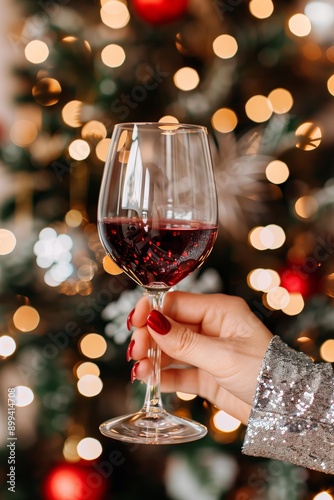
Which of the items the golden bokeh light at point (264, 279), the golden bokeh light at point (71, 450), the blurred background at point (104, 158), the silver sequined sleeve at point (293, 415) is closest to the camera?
the silver sequined sleeve at point (293, 415)

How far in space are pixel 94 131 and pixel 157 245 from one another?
36.1 inches

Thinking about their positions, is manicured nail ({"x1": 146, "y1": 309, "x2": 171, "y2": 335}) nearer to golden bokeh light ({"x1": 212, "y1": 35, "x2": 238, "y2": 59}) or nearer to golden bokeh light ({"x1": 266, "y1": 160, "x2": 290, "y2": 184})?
golden bokeh light ({"x1": 266, "y1": 160, "x2": 290, "y2": 184})

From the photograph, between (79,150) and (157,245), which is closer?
(157,245)

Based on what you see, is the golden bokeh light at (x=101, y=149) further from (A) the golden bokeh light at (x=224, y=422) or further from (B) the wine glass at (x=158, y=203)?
(B) the wine glass at (x=158, y=203)

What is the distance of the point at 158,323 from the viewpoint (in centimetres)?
95

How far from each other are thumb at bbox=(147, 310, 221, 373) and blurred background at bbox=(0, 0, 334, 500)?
644 millimetres

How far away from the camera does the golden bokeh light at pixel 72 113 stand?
1.69 meters

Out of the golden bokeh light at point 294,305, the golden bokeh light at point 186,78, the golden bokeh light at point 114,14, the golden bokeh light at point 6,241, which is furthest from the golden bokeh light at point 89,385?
the golden bokeh light at point 114,14

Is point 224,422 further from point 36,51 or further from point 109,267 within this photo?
point 36,51

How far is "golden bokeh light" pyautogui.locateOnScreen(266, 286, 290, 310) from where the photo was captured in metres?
1.81

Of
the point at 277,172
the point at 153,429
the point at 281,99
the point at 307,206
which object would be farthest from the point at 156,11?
the point at 153,429

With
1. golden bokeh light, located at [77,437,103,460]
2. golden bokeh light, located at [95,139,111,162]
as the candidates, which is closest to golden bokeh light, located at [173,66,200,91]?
golden bokeh light, located at [95,139,111,162]

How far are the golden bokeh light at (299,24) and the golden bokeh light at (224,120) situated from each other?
25 cm

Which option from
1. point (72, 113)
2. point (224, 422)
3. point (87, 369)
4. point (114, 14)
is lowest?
point (224, 422)
